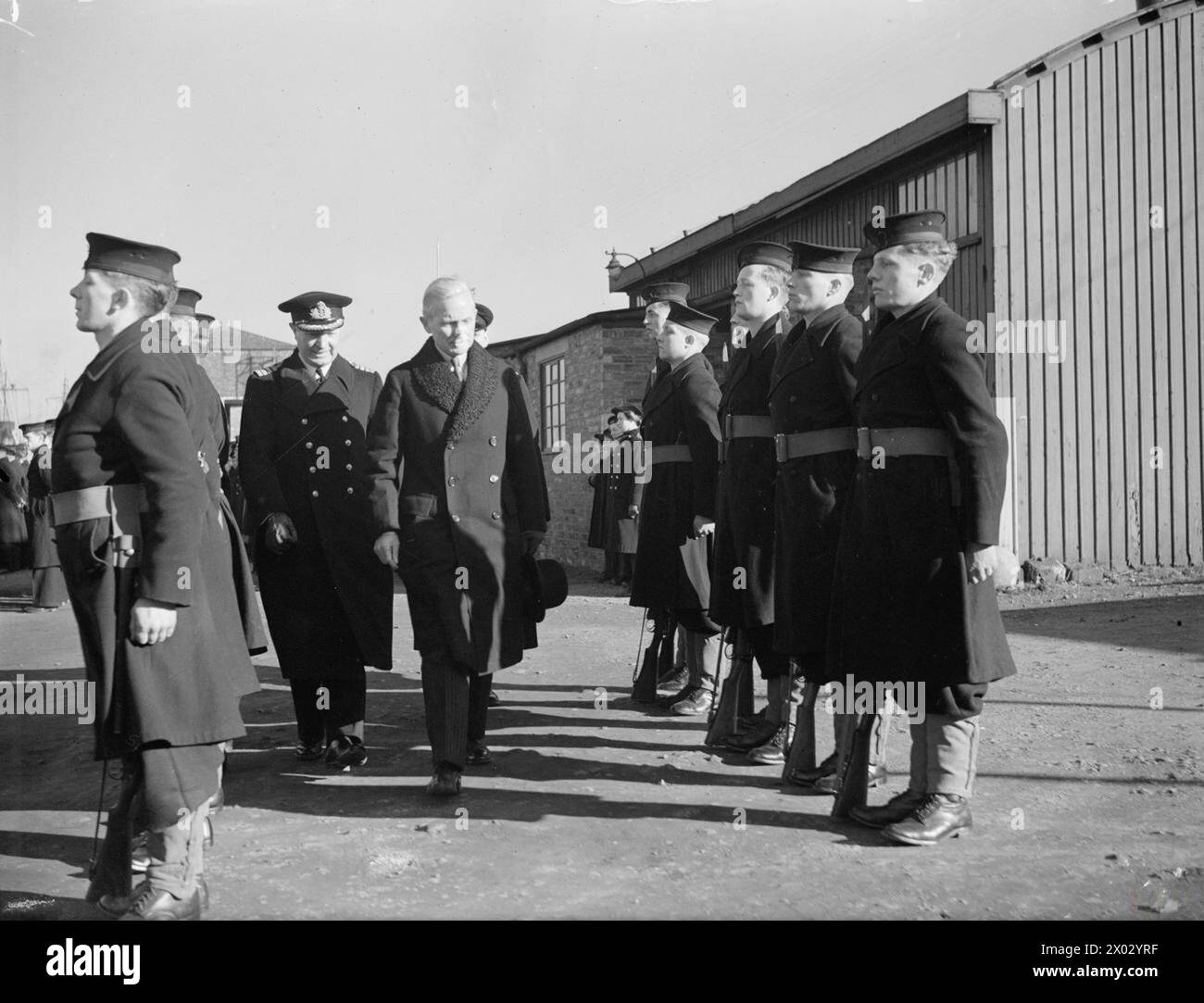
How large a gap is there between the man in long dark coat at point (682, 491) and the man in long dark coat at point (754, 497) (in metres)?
0.72

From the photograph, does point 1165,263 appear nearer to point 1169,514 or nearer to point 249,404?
point 1169,514

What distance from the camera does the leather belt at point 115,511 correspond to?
3732mm

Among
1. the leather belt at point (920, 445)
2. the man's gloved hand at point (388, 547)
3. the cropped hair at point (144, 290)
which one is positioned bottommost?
the man's gloved hand at point (388, 547)

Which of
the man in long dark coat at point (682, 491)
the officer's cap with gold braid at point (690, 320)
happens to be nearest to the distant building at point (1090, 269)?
the officer's cap with gold braid at point (690, 320)

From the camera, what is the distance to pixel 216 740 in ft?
12.6

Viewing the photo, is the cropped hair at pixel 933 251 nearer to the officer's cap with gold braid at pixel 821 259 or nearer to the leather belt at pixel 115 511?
the officer's cap with gold braid at pixel 821 259

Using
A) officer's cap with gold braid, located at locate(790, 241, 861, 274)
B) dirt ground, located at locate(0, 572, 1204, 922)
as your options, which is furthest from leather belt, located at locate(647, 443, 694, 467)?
officer's cap with gold braid, located at locate(790, 241, 861, 274)

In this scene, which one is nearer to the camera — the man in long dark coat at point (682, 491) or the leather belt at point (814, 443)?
the leather belt at point (814, 443)

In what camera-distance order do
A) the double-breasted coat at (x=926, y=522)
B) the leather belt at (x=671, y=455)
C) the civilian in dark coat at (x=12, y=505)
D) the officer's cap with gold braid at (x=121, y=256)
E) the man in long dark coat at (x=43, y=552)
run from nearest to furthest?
the officer's cap with gold braid at (x=121, y=256) < the double-breasted coat at (x=926, y=522) < the leather belt at (x=671, y=455) < the man in long dark coat at (x=43, y=552) < the civilian in dark coat at (x=12, y=505)

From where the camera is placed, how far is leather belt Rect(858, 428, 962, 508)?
4488mm

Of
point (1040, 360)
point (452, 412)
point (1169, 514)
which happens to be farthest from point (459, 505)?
point (1169, 514)

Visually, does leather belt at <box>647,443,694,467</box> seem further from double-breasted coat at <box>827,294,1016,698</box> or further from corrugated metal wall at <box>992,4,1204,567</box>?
corrugated metal wall at <box>992,4,1204,567</box>
